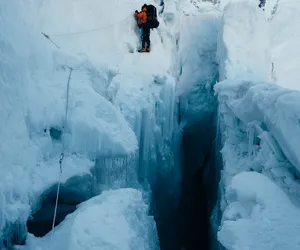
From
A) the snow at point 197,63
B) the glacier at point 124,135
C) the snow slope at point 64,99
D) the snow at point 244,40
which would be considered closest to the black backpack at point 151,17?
the glacier at point 124,135

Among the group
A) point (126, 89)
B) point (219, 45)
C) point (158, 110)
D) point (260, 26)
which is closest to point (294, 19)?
point (260, 26)

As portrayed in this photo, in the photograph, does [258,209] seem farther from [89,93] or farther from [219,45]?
[219,45]

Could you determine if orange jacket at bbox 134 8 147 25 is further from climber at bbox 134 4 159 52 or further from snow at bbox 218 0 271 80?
snow at bbox 218 0 271 80

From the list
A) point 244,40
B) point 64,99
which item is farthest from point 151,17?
point 64,99

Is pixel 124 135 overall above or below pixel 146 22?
below

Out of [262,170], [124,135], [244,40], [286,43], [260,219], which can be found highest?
[286,43]

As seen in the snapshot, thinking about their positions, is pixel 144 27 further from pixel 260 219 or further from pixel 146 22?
pixel 260 219

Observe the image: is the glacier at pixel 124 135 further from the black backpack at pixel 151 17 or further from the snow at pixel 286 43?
the black backpack at pixel 151 17
